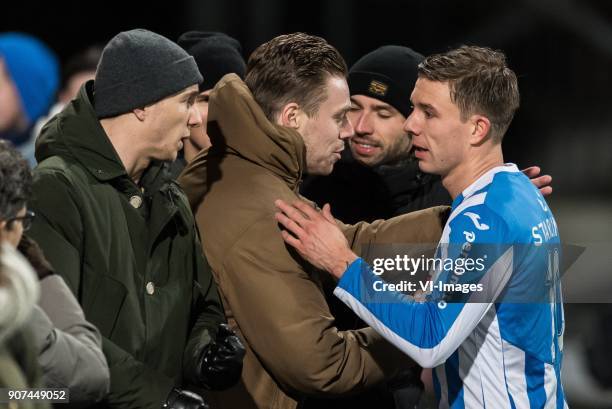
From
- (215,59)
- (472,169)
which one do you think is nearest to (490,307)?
(472,169)

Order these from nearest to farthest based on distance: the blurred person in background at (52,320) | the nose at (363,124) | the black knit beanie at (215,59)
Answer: the blurred person in background at (52,320) → the nose at (363,124) → the black knit beanie at (215,59)

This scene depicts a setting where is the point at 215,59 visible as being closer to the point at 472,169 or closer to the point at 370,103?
the point at 370,103

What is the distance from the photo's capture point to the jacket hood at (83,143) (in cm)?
299

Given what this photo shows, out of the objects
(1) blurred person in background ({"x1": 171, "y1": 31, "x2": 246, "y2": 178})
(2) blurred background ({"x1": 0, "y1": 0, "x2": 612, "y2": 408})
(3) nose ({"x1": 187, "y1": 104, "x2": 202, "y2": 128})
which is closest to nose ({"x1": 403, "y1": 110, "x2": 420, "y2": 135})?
(3) nose ({"x1": 187, "y1": 104, "x2": 202, "y2": 128})

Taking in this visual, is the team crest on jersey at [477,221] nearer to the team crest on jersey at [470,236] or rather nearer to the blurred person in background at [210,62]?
the team crest on jersey at [470,236]

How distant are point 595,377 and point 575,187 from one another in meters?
3.03

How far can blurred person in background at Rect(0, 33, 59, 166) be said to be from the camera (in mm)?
4461

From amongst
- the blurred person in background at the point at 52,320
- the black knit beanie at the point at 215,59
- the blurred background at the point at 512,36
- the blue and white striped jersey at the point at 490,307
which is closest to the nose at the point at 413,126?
the blue and white striped jersey at the point at 490,307

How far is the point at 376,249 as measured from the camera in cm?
367

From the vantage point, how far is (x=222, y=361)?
3.06m

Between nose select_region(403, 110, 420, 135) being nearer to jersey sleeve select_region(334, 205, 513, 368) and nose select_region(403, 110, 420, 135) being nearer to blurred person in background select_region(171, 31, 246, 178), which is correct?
jersey sleeve select_region(334, 205, 513, 368)

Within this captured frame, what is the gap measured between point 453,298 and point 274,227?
61 cm

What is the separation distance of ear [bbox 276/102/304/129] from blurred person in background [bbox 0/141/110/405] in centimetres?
110

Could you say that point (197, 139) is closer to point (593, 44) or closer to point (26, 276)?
point (26, 276)
